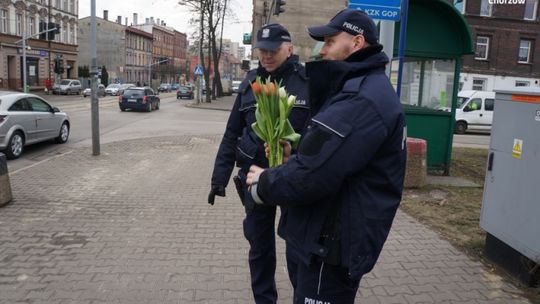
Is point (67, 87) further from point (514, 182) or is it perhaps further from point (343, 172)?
point (343, 172)

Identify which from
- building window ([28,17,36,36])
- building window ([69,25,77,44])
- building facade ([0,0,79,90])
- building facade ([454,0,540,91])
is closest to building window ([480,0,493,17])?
building facade ([454,0,540,91])

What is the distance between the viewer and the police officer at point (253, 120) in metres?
3.34

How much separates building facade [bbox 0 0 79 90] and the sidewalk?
1457 inches

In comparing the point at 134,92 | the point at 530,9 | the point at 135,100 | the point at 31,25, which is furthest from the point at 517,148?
the point at 31,25

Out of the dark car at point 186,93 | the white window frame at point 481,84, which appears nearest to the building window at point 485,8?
the white window frame at point 481,84

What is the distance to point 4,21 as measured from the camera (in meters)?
47.1

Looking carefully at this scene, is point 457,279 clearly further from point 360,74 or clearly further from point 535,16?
point 535,16

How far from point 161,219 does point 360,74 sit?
4.52 metres

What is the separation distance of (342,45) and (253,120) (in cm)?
128

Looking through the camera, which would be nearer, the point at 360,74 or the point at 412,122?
the point at 360,74

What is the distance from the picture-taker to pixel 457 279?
4391 millimetres

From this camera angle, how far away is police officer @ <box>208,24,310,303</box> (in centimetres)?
334

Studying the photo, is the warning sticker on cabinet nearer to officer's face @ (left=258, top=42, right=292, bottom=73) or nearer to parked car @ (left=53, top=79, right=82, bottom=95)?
officer's face @ (left=258, top=42, right=292, bottom=73)

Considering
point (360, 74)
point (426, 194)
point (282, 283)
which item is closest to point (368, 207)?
point (360, 74)
